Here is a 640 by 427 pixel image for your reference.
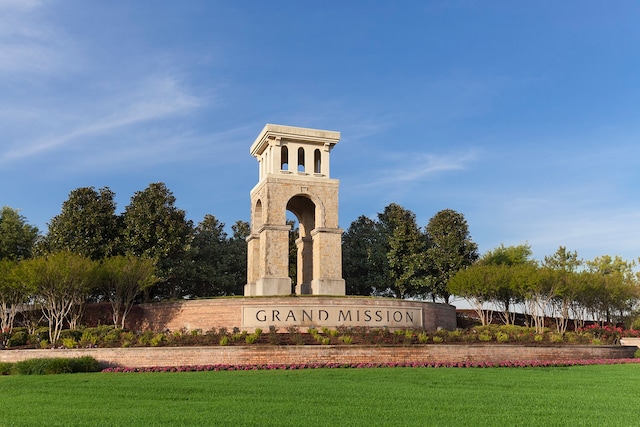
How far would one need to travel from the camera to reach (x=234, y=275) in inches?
2034

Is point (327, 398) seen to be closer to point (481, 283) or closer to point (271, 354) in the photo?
point (271, 354)

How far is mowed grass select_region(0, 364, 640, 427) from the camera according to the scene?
38.4ft

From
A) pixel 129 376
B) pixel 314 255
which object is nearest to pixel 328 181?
pixel 314 255

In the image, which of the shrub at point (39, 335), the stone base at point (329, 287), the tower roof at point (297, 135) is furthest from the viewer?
the tower roof at point (297, 135)

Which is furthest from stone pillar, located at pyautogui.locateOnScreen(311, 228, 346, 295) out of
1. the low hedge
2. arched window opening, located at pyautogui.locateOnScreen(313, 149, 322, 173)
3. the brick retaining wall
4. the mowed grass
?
the mowed grass

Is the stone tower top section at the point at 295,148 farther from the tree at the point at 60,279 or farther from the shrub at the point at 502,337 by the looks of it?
the shrub at the point at 502,337

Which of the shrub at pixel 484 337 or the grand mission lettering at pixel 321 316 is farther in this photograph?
the grand mission lettering at pixel 321 316

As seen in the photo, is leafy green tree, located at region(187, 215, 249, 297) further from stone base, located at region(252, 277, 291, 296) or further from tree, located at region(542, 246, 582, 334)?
tree, located at region(542, 246, 582, 334)

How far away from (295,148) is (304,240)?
6.42 m

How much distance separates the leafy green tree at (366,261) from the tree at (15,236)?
80.7 feet

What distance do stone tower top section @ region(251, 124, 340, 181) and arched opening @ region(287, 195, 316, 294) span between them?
247cm

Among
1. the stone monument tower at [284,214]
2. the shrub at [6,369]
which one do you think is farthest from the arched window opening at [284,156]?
the shrub at [6,369]

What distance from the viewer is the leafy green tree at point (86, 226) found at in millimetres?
42656

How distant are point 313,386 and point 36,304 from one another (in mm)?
29359
